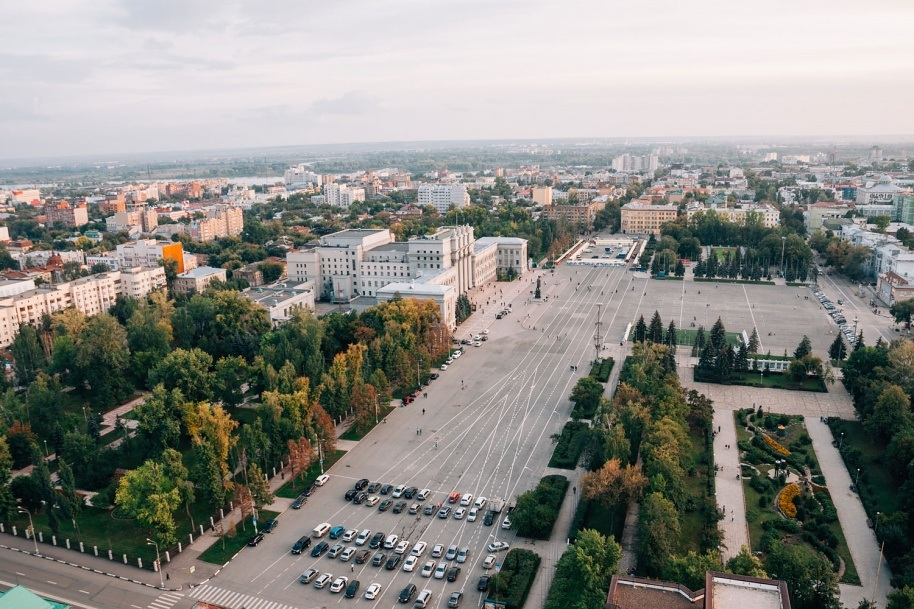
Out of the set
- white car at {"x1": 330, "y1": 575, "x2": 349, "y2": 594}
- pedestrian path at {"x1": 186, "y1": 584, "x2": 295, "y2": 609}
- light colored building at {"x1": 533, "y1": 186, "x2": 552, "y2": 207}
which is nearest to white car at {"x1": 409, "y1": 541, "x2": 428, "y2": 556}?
white car at {"x1": 330, "y1": 575, "x2": 349, "y2": 594}

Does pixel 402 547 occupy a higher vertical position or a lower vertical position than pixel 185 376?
lower

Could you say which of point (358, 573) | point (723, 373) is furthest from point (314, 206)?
point (358, 573)

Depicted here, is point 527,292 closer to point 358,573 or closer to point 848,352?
point 848,352

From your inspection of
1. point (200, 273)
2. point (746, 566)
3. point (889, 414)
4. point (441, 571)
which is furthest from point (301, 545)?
point (200, 273)

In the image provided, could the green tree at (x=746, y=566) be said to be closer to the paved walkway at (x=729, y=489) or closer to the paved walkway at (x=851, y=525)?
the paved walkway at (x=729, y=489)

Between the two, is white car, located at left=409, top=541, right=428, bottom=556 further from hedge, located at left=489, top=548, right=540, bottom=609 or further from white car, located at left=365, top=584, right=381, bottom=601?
hedge, located at left=489, top=548, right=540, bottom=609

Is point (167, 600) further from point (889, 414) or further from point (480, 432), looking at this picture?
point (889, 414)
